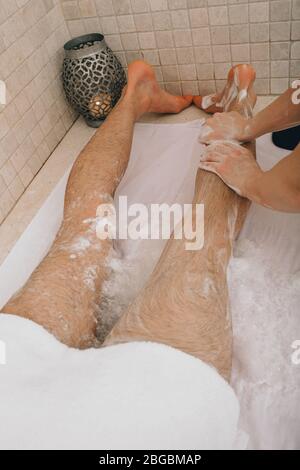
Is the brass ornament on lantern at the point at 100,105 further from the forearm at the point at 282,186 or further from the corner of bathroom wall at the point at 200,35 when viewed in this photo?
the forearm at the point at 282,186

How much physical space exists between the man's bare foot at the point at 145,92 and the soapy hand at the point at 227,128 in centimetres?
33

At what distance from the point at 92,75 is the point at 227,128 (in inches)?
24.1

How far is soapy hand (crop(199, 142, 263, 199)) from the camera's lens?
3.50 feet

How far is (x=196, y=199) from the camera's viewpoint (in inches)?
43.9

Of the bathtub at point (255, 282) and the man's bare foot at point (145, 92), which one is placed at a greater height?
the man's bare foot at point (145, 92)

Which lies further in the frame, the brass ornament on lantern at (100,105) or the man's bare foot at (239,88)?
the brass ornament on lantern at (100,105)

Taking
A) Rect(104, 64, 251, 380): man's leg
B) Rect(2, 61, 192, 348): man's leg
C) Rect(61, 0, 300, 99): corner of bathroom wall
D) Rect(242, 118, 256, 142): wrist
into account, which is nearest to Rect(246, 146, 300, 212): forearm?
Rect(104, 64, 251, 380): man's leg

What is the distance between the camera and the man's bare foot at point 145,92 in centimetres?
147

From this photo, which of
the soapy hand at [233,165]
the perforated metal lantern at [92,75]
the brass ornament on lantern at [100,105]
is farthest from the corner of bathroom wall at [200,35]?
the soapy hand at [233,165]

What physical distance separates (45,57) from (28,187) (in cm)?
48

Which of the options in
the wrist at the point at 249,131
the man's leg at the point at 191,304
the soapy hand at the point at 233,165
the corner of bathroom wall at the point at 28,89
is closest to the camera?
the man's leg at the point at 191,304

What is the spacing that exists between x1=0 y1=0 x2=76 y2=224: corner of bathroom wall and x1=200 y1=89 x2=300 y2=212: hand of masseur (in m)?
0.63
